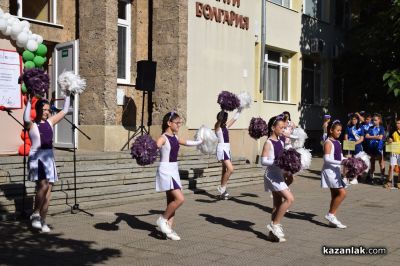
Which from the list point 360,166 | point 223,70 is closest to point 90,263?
point 360,166

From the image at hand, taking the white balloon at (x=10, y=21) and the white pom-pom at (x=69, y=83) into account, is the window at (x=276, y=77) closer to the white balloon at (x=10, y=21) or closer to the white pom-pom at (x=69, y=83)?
the white balloon at (x=10, y=21)

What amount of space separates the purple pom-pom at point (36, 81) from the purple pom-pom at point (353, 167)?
475cm

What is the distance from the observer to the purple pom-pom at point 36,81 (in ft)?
24.4

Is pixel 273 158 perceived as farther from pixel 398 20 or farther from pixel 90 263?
pixel 398 20

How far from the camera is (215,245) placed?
707cm

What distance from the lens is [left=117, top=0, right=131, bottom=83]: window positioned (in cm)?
1526

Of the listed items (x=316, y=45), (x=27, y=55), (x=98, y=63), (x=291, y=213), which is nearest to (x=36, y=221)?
(x=27, y=55)

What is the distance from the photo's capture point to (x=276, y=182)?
24.6 ft

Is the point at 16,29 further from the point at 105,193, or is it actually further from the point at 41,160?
the point at 41,160

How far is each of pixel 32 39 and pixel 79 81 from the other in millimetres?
3415

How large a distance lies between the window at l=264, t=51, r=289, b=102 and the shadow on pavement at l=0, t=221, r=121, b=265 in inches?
565

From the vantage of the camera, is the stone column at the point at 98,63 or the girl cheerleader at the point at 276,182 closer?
the girl cheerleader at the point at 276,182

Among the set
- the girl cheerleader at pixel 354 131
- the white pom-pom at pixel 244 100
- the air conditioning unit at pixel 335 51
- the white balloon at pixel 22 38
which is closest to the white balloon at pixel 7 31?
the white balloon at pixel 22 38

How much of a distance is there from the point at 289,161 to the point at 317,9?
18.0m
